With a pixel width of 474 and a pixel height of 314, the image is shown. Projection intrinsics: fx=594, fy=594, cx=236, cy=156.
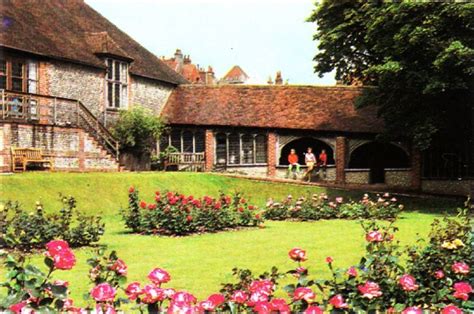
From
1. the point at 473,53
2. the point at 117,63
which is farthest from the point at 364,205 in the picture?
the point at 117,63

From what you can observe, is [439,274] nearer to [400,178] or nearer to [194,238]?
[194,238]

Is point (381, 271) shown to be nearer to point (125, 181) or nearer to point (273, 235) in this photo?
point (273, 235)

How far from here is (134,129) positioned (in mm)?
31328

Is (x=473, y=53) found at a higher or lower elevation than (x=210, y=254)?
higher

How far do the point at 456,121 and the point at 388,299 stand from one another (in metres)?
19.6

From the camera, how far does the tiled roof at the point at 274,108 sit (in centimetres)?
3297

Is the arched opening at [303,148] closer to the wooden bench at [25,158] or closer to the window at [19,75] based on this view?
the window at [19,75]

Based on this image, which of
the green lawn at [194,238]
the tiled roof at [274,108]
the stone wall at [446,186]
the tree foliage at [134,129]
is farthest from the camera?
the tiled roof at [274,108]

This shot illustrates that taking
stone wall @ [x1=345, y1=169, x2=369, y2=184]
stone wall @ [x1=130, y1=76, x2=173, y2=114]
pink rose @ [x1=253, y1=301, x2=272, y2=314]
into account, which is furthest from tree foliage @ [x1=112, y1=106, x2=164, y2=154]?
pink rose @ [x1=253, y1=301, x2=272, y2=314]

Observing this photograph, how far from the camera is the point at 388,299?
601cm

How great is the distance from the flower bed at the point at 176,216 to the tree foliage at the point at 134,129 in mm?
16012

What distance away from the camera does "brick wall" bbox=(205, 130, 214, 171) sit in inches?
1357

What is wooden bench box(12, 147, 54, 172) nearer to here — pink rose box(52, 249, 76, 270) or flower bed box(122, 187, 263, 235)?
flower bed box(122, 187, 263, 235)

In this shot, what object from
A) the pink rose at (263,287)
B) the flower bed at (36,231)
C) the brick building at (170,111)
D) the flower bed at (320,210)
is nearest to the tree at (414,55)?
the flower bed at (320,210)
